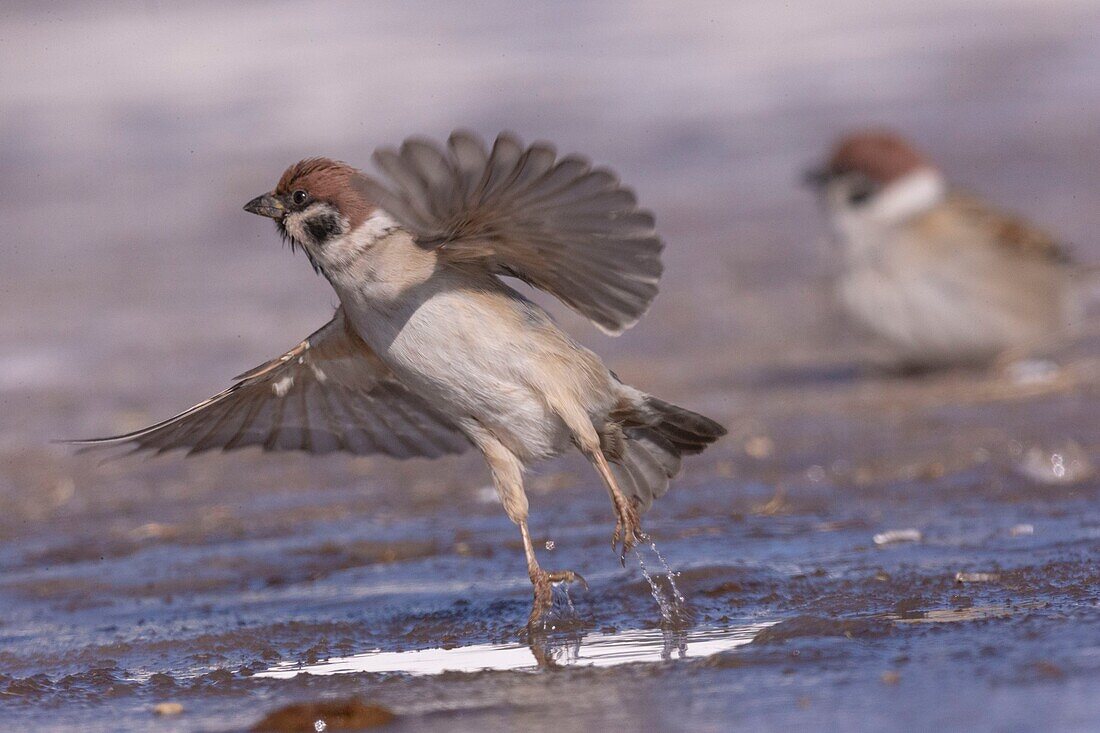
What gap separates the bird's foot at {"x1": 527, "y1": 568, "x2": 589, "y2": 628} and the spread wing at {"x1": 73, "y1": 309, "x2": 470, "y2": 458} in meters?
0.99

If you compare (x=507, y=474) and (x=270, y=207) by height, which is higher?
(x=270, y=207)

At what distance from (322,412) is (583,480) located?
1625 mm

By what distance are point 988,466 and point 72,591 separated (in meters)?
3.64

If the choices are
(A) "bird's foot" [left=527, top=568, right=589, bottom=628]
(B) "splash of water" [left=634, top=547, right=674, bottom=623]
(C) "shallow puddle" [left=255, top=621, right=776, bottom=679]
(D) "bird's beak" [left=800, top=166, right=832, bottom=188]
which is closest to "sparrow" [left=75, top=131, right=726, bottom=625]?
(A) "bird's foot" [left=527, top=568, right=589, bottom=628]

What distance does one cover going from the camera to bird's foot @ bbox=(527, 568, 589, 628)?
5.08 meters

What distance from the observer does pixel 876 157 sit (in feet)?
29.4

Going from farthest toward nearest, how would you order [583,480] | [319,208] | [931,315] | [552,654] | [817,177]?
[817,177]
[931,315]
[583,480]
[319,208]
[552,654]

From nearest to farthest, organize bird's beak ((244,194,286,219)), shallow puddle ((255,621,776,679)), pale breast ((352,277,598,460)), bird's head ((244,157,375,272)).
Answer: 1. shallow puddle ((255,621,776,679))
2. pale breast ((352,277,598,460))
3. bird's head ((244,157,375,272))
4. bird's beak ((244,194,286,219))

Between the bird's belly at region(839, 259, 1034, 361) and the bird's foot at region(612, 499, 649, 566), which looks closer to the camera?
the bird's foot at region(612, 499, 649, 566)

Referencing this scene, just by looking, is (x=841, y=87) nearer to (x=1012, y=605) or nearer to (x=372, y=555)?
(x=372, y=555)

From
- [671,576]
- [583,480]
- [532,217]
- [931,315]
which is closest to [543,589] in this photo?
[671,576]

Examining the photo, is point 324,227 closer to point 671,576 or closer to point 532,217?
point 532,217

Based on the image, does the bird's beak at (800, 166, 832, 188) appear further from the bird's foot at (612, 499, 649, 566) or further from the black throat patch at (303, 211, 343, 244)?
the black throat patch at (303, 211, 343, 244)

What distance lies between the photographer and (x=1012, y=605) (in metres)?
4.69
